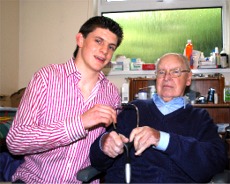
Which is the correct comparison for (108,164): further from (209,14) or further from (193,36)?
(209,14)

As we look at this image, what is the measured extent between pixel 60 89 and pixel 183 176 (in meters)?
0.75

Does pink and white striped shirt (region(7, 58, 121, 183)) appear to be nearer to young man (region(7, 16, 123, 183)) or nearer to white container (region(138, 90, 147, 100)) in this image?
young man (region(7, 16, 123, 183))

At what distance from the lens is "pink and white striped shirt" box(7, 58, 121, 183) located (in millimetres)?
1147

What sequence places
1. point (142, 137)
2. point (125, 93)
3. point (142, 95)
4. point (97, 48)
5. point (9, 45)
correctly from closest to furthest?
point (142, 137)
point (97, 48)
point (142, 95)
point (125, 93)
point (9, 45)

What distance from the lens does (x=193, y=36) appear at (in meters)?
3.24

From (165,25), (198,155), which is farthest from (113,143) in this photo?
(165,25)

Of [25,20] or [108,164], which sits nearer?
[108,164]

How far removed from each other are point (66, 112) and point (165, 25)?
7.72 ft

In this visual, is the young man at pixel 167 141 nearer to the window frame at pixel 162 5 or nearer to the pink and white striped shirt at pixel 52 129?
the pink and white striped shirt at pixel 52 129

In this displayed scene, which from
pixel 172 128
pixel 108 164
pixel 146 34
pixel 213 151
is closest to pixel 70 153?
pixel 108 164

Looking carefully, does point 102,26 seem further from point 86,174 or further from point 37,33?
point 37,33

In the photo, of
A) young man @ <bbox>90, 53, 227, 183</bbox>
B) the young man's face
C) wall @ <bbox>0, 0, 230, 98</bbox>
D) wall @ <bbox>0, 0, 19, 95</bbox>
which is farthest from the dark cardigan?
wall @ <bbox>0, 0, 19, 95</bbox>

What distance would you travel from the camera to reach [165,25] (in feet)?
10.9

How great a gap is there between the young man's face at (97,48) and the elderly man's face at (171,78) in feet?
1.10
